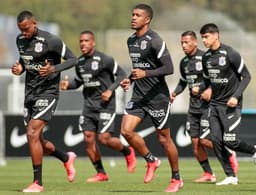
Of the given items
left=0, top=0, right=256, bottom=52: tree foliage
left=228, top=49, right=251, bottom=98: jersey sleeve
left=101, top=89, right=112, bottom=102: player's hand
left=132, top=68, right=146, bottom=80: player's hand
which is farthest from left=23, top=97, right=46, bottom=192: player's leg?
left=0, top=0, right=256, bottom=52: tree foliage

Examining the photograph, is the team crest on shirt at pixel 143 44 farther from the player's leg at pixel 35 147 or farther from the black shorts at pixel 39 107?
the player's leg at pixel 35 147

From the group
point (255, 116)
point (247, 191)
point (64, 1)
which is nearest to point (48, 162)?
point (255, 116)

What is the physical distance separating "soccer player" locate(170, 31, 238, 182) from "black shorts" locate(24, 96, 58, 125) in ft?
12.4

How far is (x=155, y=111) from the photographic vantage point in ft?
62.4

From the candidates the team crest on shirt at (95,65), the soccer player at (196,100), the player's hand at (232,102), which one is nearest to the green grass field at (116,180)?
the soccer player at (196,100)

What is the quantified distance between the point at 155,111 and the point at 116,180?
11.0ft

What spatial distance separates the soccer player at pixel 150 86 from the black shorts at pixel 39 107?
1.12 meters

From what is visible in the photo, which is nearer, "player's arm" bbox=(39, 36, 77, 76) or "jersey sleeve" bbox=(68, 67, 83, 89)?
"player's arm" bbox=(39, 36, 77, 76)

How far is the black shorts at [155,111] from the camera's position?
18.9 m

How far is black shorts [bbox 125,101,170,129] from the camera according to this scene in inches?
746

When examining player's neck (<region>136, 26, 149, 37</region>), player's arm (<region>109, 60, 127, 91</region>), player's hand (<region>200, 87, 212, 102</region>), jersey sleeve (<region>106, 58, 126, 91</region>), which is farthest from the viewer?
jersey sleeve (<region>106, 58, 126, 91</region>)

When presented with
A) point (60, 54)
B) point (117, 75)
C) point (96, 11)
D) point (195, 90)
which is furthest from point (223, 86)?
point (96, 11)

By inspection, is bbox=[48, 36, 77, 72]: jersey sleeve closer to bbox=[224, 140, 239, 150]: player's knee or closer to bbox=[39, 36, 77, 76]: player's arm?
bbox=[39, 36, 77, 76]: player's arm

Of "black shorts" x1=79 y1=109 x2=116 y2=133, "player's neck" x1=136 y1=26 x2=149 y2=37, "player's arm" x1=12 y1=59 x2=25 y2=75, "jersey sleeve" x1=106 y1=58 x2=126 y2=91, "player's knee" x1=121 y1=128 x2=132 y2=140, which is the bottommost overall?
"black shorts" x1=79 y1=109 x2=116 y2=133
